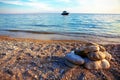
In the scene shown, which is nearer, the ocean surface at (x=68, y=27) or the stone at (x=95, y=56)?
the stone at (x=95, y=56)

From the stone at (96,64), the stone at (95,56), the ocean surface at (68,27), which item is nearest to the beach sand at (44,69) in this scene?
the stone at (96,64)

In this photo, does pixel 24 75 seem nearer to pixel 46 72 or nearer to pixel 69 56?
pixel 46 72

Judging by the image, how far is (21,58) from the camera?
584 centimetres

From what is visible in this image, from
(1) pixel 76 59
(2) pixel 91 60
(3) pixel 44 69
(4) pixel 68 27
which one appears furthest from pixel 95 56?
(4) pixel 68 27

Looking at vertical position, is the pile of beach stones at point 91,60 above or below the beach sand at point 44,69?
Result: above

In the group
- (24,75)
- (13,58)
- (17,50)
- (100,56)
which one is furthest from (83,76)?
(17,50)

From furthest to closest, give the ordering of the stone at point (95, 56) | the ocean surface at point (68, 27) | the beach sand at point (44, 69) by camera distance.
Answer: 1. the ocean surface at point (68, 27)
2. the stone at point (95, 56)
3. the beach sand at point (44, 69)

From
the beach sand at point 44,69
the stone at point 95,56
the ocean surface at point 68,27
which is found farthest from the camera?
the ocean surface at point 68,27

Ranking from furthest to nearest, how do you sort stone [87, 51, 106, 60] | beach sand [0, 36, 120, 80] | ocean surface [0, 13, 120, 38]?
ocean surface [0, 13, 120, 38], stone [87, 51, 106, 60], beach sand [0, 36, 120, 80]

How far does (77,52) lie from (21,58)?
214cm

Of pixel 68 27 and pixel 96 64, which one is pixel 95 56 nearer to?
pixel 96 64

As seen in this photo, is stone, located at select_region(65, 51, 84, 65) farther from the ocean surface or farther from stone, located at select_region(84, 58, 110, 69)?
the ocean surface

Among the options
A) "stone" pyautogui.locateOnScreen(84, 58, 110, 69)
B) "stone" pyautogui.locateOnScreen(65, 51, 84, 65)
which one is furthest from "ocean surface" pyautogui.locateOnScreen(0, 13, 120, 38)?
"stone" pyautogui.locateOnScreen(65, 51, 84, 65)

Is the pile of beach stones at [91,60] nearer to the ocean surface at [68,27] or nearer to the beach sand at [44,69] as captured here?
the beach sand at [44,69]
